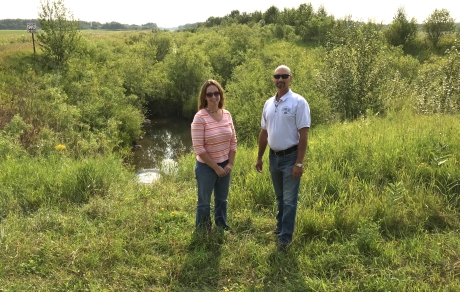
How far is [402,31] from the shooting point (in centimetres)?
3541

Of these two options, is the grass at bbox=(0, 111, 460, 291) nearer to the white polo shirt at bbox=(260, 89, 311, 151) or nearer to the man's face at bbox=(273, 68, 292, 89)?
the white polo shirt at bbox=(260, 89, 311, 151)

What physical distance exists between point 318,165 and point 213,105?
8.30 ft

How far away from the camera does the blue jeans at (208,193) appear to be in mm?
3777

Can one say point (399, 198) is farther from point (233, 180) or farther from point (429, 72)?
point (429, 72)

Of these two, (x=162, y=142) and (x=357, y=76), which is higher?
(x=357, y=76)

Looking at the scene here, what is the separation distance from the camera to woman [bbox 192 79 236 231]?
364 centimetres

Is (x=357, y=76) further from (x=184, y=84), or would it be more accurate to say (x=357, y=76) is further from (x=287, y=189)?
(x=184, y=84)

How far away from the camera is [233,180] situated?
5.54 m

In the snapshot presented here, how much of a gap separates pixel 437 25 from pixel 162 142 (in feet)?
107

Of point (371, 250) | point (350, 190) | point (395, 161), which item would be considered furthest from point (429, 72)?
point (371, 250)

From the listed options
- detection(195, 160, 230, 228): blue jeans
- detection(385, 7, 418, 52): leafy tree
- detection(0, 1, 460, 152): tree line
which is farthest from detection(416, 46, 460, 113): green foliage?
detection(385, 7, 418, 52): leafy tree

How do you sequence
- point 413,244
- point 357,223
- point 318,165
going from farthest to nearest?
point 318,165, point 357,223, point 413,244

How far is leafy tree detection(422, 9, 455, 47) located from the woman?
129ft

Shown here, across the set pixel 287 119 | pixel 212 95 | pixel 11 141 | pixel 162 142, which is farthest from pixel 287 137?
pixel 162 142
